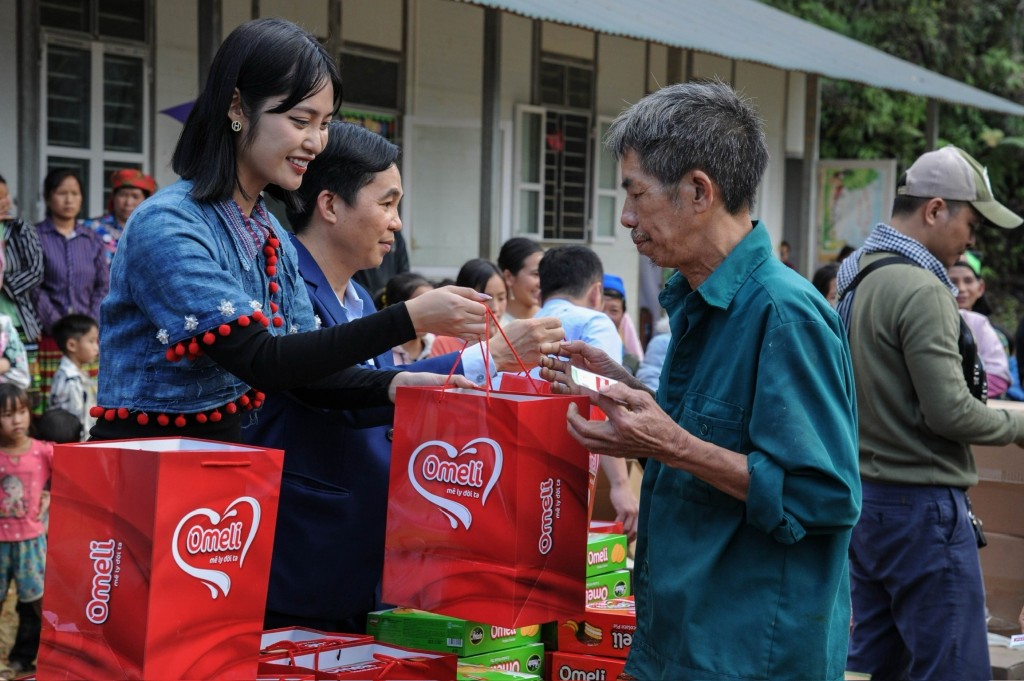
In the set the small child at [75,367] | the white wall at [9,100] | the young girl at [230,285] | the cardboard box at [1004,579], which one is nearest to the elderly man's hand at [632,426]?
the young girl at [230,285]

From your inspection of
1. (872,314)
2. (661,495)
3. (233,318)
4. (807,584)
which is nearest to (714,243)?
(661,495)

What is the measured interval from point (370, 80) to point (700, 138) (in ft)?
30.8

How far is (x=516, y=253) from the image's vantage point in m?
6.76

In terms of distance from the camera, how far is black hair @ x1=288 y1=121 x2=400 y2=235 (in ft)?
9.76

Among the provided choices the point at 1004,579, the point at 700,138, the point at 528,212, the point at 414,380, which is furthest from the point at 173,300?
the point at 528,212

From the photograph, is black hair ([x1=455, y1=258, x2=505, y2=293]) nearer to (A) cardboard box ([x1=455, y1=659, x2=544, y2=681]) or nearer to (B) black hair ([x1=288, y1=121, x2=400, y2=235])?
(B) black hair ([x1=288, y1=121, x2=400, y2=235])

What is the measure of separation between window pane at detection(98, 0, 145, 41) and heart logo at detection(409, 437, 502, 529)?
7.23m

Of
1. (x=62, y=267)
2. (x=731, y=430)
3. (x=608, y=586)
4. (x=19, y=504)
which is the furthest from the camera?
(x=62, y=267)

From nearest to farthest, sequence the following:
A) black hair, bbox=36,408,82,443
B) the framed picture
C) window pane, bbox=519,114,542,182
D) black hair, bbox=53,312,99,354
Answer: black hair, bbox=36,408,82,443
black hair, bbox=53,312,99,354
window pane, bbox=519,114,542,182
the framed picture

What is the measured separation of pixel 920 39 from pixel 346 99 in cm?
1545

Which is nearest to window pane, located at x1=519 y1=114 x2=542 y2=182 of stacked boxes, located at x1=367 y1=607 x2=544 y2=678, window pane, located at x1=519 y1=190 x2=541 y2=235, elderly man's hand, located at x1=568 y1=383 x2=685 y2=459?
window pane, located at x1=519 y1=190 x2=541 y2=235

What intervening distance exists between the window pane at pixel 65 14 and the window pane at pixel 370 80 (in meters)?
2.63

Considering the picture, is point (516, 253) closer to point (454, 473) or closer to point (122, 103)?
point (122, 103)

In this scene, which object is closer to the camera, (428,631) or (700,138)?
(700,138)
